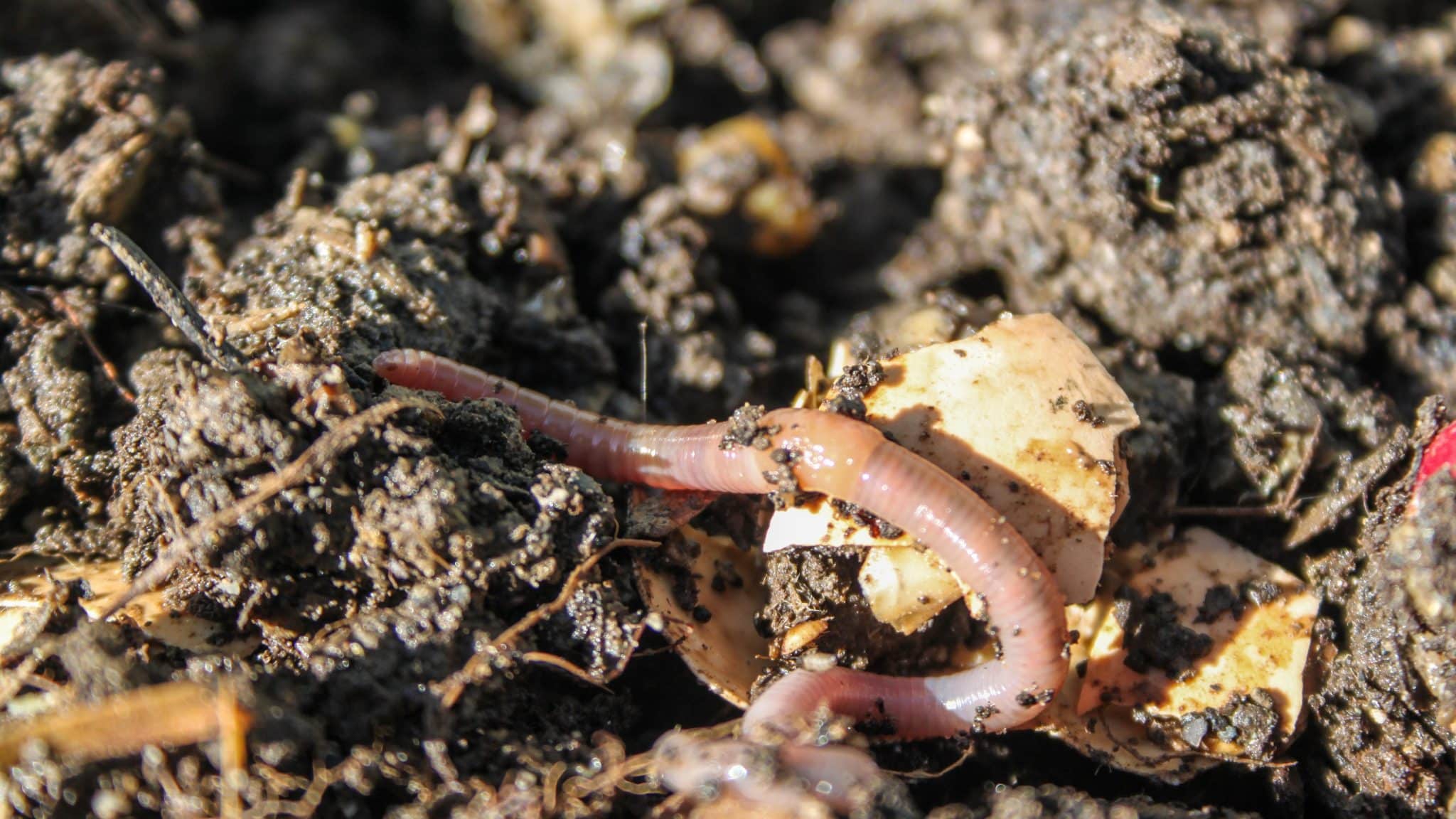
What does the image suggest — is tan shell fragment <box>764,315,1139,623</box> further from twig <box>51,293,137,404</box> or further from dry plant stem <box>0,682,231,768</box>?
twig <box>51,293,137,404</box>

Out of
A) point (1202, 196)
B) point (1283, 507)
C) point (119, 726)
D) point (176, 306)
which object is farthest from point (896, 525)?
point (176, 306)

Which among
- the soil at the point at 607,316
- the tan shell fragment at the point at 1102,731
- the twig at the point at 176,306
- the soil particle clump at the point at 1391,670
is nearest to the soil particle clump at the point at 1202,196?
the soil at the point at 607,316

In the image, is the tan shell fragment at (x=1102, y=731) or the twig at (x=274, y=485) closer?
the twig at (x=274, y=485)

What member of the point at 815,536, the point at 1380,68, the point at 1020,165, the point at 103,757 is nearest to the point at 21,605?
the point at 103,757

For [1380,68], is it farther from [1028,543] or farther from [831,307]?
[1028,543]

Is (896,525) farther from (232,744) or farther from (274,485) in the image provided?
(232,744)

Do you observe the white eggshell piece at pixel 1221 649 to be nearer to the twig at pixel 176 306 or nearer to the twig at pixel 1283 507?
the twig at pixel 1283 507

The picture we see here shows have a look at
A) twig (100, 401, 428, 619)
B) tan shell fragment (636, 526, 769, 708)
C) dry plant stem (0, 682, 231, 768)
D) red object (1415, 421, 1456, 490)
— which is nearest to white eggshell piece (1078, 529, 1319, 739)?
red object (1415, 421, 1456, 490)
